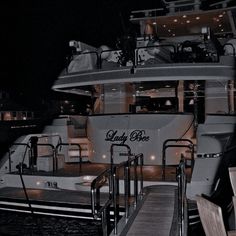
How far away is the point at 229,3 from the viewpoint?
12.4 metres

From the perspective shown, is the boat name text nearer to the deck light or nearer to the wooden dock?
the deck light

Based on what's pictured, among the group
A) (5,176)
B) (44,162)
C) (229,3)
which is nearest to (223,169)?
(44,162)

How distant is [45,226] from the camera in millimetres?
6562

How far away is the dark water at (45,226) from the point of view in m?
6.33

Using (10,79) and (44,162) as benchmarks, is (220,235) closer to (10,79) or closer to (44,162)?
(44,162)

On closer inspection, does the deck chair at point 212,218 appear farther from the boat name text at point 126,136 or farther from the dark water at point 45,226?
the boat name text at point 126,136

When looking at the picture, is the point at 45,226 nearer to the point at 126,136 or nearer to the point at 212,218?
the point at 126,136

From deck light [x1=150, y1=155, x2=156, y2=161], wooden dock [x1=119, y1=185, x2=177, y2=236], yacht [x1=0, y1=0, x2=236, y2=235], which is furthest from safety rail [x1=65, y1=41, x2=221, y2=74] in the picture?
wooden dock [x1=119, y1=185, x2=177, y2=236]

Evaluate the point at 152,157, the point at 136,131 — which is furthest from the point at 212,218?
the point at 136,131

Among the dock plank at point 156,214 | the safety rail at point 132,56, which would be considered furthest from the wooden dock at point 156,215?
the safety rail at point 132,56

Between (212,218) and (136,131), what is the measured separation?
5634 mm

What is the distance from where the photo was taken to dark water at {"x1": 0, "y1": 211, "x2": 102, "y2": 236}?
633cm

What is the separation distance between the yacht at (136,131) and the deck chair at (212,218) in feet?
6.02

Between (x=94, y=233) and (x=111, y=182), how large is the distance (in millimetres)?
1638
